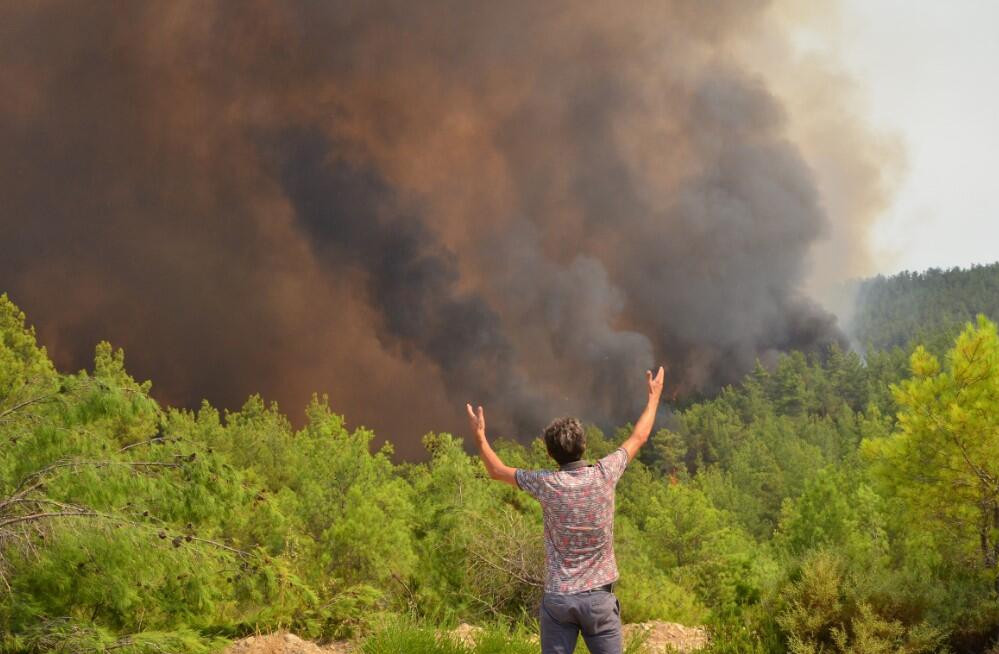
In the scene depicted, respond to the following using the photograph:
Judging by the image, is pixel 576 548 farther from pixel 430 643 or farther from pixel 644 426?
pixel 430 643

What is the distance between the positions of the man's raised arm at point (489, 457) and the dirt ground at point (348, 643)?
12.5ft

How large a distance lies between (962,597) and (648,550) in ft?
90.7

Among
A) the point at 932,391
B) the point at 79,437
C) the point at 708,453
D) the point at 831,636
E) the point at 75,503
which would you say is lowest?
the point at 831,636

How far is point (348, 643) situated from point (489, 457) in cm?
713

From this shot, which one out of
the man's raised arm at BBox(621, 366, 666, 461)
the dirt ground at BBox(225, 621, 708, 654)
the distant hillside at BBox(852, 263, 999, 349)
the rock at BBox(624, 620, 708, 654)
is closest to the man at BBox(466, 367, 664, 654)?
the man's raised arm at BBox(621, 366, 666, 461)

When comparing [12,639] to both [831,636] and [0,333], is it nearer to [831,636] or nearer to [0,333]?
[831,636]

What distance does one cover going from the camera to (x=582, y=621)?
3496 mm

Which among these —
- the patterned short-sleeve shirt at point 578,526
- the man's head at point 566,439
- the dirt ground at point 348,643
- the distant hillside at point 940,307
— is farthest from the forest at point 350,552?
the distant hillside at point 940,307

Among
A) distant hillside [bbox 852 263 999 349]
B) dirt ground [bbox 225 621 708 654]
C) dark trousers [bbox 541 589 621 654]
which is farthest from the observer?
distant hillside [bbox 852 263 999 349]

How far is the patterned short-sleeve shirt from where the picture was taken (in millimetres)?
3510

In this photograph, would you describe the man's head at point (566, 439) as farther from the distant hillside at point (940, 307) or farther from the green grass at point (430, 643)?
the distant hillside at point (940, 307)

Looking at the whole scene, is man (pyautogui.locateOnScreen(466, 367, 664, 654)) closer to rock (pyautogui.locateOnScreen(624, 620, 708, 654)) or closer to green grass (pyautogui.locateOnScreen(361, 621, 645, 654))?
green grass (pyautogui.locateOnScreen(361, 621, 645, 654))

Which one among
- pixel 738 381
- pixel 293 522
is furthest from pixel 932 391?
pixel 738 381

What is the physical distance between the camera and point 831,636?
7.77 meters
